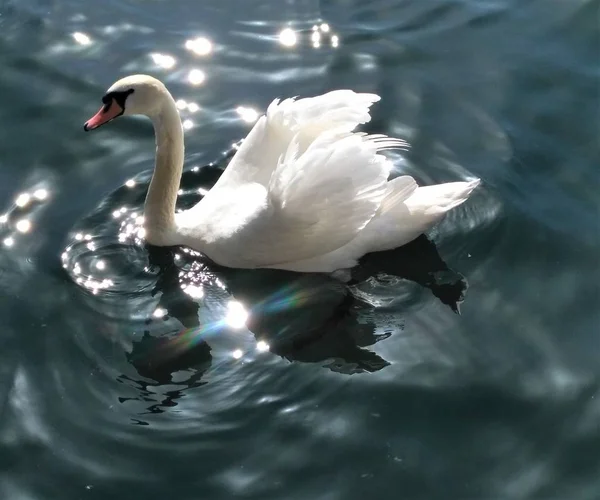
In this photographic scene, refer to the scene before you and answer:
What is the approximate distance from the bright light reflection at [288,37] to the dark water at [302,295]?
0.13m

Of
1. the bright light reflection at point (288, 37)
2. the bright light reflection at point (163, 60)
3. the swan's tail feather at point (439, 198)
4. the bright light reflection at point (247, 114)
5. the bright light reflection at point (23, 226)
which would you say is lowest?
the bright light reflection at point (23, 226)

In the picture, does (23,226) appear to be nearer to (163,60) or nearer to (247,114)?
(247,114)

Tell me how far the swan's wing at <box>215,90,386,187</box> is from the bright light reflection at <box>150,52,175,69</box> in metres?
2.53

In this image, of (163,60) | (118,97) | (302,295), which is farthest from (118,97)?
(163,60)

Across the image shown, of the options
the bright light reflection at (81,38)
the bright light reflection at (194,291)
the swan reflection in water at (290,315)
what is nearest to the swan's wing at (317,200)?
the swan reflection in water at (290,315)

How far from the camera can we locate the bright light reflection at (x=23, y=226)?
784cm

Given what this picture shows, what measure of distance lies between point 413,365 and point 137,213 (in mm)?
2753

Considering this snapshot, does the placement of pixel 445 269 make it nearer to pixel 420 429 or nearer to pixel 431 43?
pixel 420 429

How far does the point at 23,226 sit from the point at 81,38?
3047 millimetres

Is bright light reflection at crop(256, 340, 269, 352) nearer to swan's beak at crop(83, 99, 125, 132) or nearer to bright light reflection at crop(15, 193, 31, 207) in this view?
swan's beak at crop(83, 99, 125, 132)

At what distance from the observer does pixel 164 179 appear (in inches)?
294

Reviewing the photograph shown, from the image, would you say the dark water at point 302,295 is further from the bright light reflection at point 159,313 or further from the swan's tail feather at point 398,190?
the swan's tail feather at point 398,190

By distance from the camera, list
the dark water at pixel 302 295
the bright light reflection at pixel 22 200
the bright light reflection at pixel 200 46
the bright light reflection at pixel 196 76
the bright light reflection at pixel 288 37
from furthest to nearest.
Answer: the bright light reflection at pixel 288 37, the bright light reflection at pixel 200 46, the bright light reflection at pixel 196 76, the bright light reflection at pixel 22 200, the dark water at pixel 302 295

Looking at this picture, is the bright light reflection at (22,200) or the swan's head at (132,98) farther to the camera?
the bright light reflection at (22,200)
